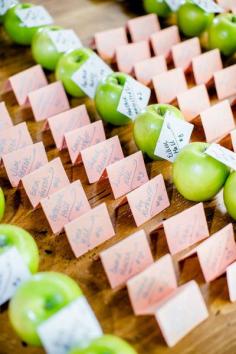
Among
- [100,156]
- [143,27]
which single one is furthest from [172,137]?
[143,27]

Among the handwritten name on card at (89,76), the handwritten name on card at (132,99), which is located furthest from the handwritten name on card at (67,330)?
the handwritten name on card at (89,76)

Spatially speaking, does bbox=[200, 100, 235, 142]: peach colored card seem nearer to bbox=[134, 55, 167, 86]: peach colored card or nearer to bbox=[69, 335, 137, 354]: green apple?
bbox=[134, 55, 167, 86]: peach colored card

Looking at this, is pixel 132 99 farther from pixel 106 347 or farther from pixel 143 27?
pixel 106 347

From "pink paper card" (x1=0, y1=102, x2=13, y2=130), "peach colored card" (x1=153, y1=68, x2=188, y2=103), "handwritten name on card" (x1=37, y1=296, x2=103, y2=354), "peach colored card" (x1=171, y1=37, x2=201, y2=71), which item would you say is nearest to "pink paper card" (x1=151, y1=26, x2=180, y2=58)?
"peach colored card" (x1=171, y1=37, x2=201, y2=71)

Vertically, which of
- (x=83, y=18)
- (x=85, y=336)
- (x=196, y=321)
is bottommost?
(x=196, y=321)

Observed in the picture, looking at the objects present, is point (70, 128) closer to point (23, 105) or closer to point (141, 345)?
point (23, 105)

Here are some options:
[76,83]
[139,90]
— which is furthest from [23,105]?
[139,90]
